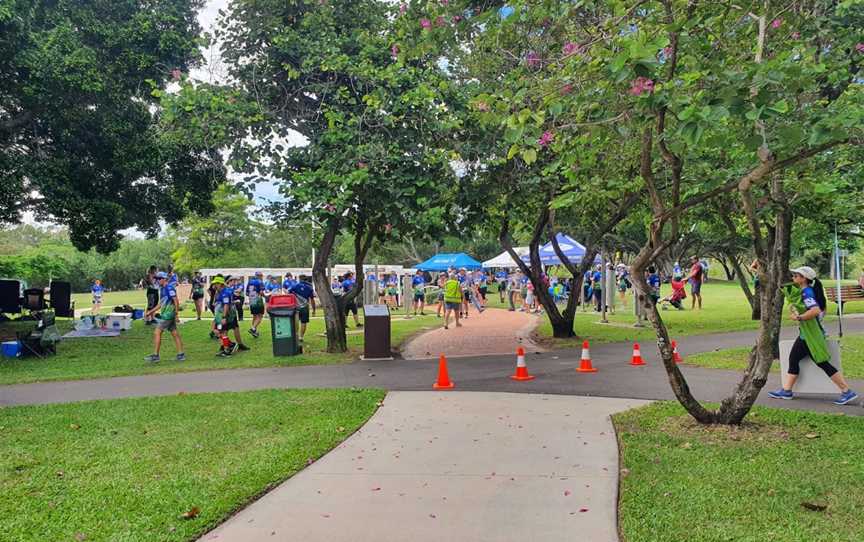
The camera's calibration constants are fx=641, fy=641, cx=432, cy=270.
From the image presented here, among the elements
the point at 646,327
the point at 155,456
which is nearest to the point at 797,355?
the point at 155,456

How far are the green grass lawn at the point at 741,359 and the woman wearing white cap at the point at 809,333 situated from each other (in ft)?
7.03

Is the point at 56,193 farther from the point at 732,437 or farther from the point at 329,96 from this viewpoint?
the point at 732,437

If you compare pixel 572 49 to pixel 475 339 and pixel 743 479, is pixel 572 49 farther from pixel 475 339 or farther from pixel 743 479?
pixel 475 339

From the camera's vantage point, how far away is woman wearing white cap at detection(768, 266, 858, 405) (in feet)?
23.2

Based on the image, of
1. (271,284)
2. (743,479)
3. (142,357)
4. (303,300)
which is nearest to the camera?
(743,479)

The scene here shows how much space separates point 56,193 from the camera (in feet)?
44.8

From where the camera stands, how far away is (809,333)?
7207 millimetres

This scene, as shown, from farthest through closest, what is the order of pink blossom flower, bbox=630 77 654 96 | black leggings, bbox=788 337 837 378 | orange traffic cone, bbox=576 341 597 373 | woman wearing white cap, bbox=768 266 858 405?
orange traffic cone, bbox=576 341 597 373 → black leggings, bbox=788 337 837 378 → woman wearing white cap, bbox=768 266 858 405 → pink blossom flower, bbox=630 77 654 96

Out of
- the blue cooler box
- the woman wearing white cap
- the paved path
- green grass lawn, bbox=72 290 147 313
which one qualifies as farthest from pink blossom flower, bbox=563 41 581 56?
green grass lawn, bbox=72 290 147 313

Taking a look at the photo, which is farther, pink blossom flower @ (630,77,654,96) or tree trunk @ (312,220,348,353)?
tree trunk @ (312,220,348,353)

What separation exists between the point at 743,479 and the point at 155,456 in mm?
4810

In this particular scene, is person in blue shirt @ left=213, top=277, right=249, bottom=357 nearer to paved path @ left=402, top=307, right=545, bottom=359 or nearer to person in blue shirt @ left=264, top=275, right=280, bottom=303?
paved path @ left=402, top=307, right=545, bottom=359

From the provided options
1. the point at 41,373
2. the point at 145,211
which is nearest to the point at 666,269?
the point at 145,211

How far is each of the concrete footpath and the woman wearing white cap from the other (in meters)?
2.53
